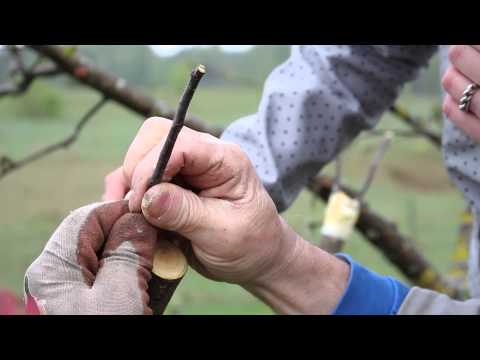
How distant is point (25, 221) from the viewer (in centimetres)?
265

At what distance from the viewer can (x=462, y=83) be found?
2.62 feet

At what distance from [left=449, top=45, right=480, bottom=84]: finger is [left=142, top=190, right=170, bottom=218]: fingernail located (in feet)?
1.32

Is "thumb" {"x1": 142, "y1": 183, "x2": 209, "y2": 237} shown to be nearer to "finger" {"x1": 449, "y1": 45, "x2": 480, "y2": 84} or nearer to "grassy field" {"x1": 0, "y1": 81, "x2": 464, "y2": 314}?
"finger" {"x1": 449, "y1": 45, "x2": 480, "y2": 84}

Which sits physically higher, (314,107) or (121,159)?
(314,107)

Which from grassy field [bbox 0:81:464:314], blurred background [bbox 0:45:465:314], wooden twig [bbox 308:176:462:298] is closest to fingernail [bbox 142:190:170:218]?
wooden twig [bbox 308:176:462:298]

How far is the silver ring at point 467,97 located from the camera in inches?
31.0

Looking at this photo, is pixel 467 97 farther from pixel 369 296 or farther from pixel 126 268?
pixel 126 268

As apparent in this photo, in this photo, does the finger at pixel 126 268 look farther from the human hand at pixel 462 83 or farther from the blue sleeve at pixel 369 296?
the human hand at pixel 462 83

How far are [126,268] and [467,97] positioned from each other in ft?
1.52

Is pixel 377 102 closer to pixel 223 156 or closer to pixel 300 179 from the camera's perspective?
pixel 300 179

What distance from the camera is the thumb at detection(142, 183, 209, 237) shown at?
0.65 m

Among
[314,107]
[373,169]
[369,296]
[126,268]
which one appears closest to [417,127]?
[373,169]

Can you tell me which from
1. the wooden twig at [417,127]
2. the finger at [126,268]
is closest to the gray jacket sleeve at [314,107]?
the finger at [126,268]
